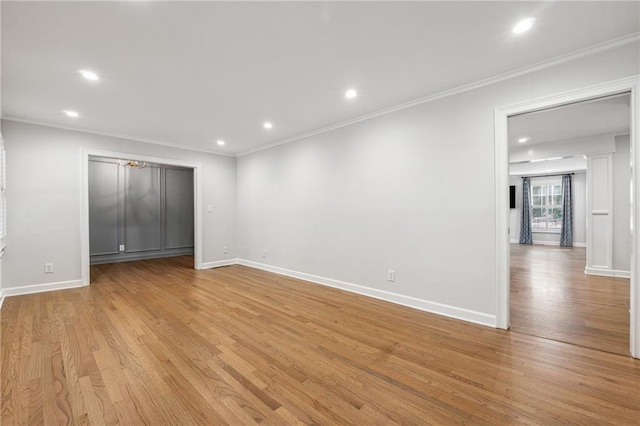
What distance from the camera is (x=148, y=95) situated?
3.15 meters

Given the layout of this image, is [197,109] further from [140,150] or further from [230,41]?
[140,150]

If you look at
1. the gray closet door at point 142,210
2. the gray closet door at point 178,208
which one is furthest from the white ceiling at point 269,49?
the gray closet door at point 178,208

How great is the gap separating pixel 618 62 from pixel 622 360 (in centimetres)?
236

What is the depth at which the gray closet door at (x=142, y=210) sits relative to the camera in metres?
6.82

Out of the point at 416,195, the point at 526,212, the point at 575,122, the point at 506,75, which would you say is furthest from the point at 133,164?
the point at 526,212

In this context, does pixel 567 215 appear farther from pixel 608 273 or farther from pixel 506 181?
pixel 506 181

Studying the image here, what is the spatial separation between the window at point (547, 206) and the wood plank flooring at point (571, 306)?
4.50 meters

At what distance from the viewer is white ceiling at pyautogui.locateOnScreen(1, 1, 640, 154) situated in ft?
6.01

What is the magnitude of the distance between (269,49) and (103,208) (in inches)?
253

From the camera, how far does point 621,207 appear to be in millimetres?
4891

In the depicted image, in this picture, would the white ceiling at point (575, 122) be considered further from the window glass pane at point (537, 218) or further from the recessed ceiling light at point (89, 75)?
the window glass pane at point (537, 218)

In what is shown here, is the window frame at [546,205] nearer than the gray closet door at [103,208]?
No

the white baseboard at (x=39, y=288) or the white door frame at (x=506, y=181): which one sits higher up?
the white door frame at (x=506, y=181)

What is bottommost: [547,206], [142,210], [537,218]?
[537,218]
